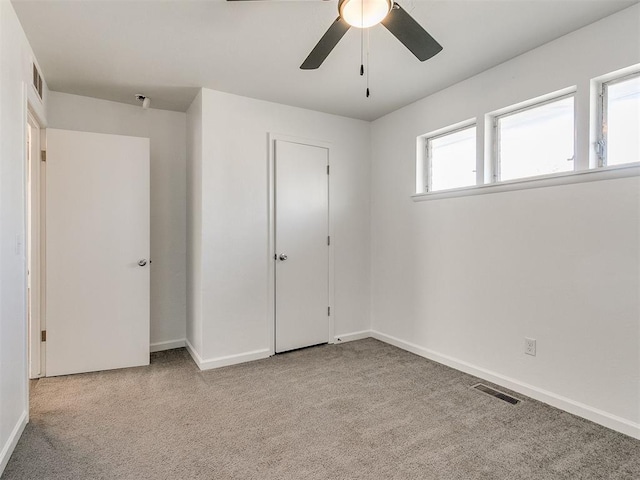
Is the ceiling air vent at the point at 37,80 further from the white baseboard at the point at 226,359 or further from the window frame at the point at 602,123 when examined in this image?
the window frame at the point at 602,123

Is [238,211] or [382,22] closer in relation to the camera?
[382,22]

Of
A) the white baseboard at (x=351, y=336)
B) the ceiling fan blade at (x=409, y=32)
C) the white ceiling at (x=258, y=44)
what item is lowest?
the white baseboard at (x=351, y=336)

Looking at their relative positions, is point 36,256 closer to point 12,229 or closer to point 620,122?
point 12,229

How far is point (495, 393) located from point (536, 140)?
1.89 meters

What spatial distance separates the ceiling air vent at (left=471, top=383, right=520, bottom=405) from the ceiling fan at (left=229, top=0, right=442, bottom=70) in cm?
232

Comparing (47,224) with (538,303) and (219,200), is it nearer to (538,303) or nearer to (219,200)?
(219,200)

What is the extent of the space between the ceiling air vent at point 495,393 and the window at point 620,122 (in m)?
1.68

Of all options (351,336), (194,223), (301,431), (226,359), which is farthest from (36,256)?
(351,336)

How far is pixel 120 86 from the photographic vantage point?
3.12 meters

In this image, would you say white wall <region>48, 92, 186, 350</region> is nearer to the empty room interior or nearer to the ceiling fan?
the empty room interior

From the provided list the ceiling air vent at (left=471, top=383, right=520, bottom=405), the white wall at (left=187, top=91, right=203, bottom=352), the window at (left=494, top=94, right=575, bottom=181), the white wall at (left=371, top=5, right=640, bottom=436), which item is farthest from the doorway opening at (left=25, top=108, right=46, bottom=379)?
the window at (left=494, top=94, right=575, bottom=181)

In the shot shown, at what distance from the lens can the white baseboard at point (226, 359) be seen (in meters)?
3.16

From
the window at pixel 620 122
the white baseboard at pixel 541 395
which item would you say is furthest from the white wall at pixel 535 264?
the window at pixel 620 122

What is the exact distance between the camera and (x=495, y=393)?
2.64m
